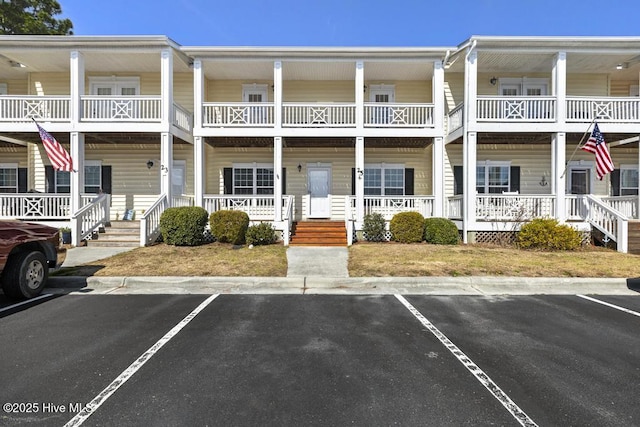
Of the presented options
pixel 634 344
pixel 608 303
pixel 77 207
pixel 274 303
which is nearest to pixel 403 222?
pixel 608 303

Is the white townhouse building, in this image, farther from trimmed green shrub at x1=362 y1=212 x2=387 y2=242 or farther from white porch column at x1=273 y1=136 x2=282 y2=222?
trimmed green shrub at x1=362 y1=212 x2=387 y2=242

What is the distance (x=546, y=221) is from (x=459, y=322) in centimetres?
890

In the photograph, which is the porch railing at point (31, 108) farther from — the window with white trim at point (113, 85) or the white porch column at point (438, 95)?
the white porch column at point (438, 95)

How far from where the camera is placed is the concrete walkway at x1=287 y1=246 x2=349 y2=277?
8.20 meters

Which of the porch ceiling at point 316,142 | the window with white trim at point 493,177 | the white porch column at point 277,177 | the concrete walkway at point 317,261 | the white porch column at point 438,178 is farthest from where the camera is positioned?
the window with white trim at point 493,177

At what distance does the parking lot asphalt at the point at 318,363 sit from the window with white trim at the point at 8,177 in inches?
543

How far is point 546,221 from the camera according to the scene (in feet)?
38.6

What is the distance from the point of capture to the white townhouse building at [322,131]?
12859 millimetres

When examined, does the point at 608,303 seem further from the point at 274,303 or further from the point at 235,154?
the point at 235,154

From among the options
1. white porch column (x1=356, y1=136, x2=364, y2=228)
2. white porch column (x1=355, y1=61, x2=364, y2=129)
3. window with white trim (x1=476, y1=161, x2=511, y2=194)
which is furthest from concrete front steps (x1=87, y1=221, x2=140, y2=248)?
window with white trim (x1=476, y1=161, x2=511, y2=194)

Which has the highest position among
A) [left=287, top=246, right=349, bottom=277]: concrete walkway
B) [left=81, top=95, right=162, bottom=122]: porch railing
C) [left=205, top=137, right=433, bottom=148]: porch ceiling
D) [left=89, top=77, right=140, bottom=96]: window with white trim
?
[left=89, top=77, right=140, bottom=96]: window with white trim

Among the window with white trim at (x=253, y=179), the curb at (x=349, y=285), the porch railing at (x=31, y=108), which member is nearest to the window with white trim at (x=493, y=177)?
A: the curb at (x=349, y=285)

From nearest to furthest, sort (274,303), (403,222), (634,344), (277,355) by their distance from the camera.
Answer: (277,355), (634,344), (274,303), (403,222)

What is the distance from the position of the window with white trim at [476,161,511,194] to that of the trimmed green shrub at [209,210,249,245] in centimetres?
1046
